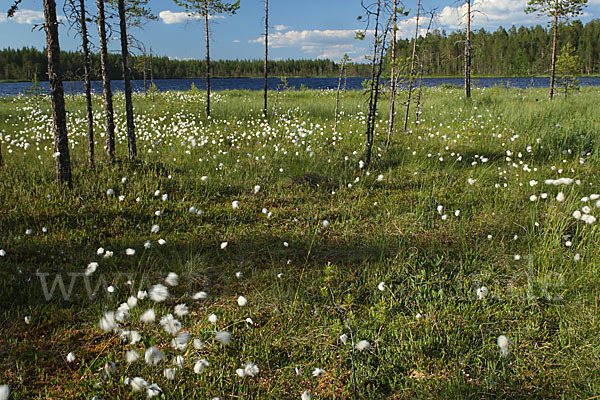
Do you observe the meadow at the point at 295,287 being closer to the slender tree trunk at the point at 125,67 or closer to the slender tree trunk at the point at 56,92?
the slender tree trunk at the point at 56,92

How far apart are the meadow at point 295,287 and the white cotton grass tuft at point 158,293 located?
0.02m

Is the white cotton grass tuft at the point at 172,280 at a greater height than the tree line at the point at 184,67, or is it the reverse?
the tree line at the point at 184,67

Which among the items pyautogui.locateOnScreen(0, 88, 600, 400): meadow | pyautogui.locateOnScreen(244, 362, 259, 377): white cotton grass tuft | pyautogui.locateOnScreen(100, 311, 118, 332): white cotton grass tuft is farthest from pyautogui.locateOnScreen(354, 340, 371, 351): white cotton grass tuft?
pyautogui.locateOnScreen(100, 311, 118, 332): white cotton grass tuft

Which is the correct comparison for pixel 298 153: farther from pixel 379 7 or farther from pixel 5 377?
pixel 5 377

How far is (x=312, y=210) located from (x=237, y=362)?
3089 millimetres

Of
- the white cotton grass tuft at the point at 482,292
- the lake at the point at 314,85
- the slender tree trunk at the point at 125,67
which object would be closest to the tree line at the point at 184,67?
the lake at the point at 314,85

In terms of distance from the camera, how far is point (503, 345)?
2.50 meters

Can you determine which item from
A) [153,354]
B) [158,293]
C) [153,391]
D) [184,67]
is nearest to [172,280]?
[158,293]

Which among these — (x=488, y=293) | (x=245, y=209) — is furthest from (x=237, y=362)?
(x=245, y=209)

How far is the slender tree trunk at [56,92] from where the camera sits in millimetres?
5344

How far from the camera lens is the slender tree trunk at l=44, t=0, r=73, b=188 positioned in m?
5.34

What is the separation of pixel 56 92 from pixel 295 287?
15.9ft

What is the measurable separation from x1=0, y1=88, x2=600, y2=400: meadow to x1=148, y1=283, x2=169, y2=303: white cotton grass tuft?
0.8 inches

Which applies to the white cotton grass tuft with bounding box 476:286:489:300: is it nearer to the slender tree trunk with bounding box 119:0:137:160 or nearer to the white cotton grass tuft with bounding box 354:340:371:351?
the white cotton grass tuft with bounding box 354:340:371:351
